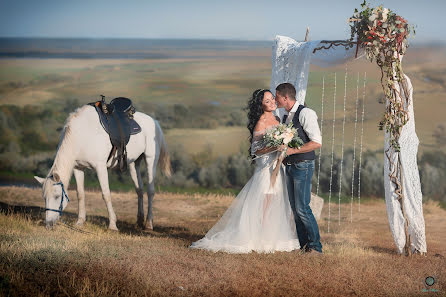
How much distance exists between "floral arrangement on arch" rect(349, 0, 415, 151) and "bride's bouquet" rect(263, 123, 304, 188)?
134 centimetres

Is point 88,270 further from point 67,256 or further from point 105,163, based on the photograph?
point 105,163

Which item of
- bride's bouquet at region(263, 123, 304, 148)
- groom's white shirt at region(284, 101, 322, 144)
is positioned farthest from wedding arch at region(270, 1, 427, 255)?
bride's bouquet at region(263, 123, 304, 148)

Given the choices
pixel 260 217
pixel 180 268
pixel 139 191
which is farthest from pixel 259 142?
pixel 139 191

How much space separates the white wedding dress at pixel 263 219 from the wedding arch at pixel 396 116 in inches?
58.0

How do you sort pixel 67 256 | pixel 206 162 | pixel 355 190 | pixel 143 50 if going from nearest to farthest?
pixel 67 256, pixel 355 190, pixel 206 162, pixel 143 50

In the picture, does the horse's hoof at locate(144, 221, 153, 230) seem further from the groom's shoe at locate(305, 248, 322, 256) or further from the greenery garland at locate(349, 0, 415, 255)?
the greenery garland at locate(349, 0, 415, 255)

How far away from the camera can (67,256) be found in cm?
669

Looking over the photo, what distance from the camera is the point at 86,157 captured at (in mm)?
9047

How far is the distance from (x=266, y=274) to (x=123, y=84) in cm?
2384

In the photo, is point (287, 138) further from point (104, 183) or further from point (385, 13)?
point (104, 183)

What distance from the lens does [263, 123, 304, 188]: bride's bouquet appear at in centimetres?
671

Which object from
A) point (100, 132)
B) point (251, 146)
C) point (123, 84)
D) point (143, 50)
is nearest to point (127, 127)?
point (100, 132)

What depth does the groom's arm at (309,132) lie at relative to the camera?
6836 mm

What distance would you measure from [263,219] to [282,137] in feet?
3.89
